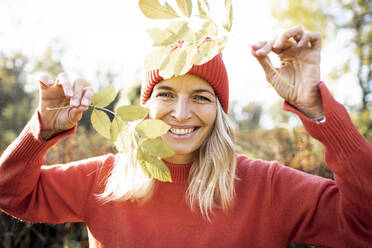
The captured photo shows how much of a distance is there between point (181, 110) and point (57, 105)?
2.23ft

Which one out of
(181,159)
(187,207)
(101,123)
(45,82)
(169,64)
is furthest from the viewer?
(181,159)

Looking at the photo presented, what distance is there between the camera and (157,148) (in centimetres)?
118

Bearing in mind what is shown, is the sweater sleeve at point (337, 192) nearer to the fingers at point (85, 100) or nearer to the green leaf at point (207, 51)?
the green leaf at point (207, 51)

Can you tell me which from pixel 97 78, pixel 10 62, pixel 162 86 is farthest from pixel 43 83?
pixel 97 78

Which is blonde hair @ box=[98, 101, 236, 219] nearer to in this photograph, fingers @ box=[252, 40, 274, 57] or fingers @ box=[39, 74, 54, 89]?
fingers @ box=[39, 74, 54, 89]

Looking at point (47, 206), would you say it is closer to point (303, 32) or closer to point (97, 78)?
point (303, 32)

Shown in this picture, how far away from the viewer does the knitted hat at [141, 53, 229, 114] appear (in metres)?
1.84

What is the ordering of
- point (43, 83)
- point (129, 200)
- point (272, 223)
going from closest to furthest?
point (43, 83)
point (272, 223)
point (129, 200)

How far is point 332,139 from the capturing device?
1397 millimetres

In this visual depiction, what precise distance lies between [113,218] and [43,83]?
3.00 ft

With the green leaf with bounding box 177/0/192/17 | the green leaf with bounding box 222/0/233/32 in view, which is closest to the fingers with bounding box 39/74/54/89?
the green leaf with bounding box 177/0/192/17

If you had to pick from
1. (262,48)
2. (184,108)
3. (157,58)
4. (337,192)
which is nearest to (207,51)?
(157,58)

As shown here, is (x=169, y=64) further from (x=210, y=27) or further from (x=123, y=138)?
(x=123, y=138)

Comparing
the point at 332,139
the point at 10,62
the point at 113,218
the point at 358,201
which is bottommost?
the point at 10,62
